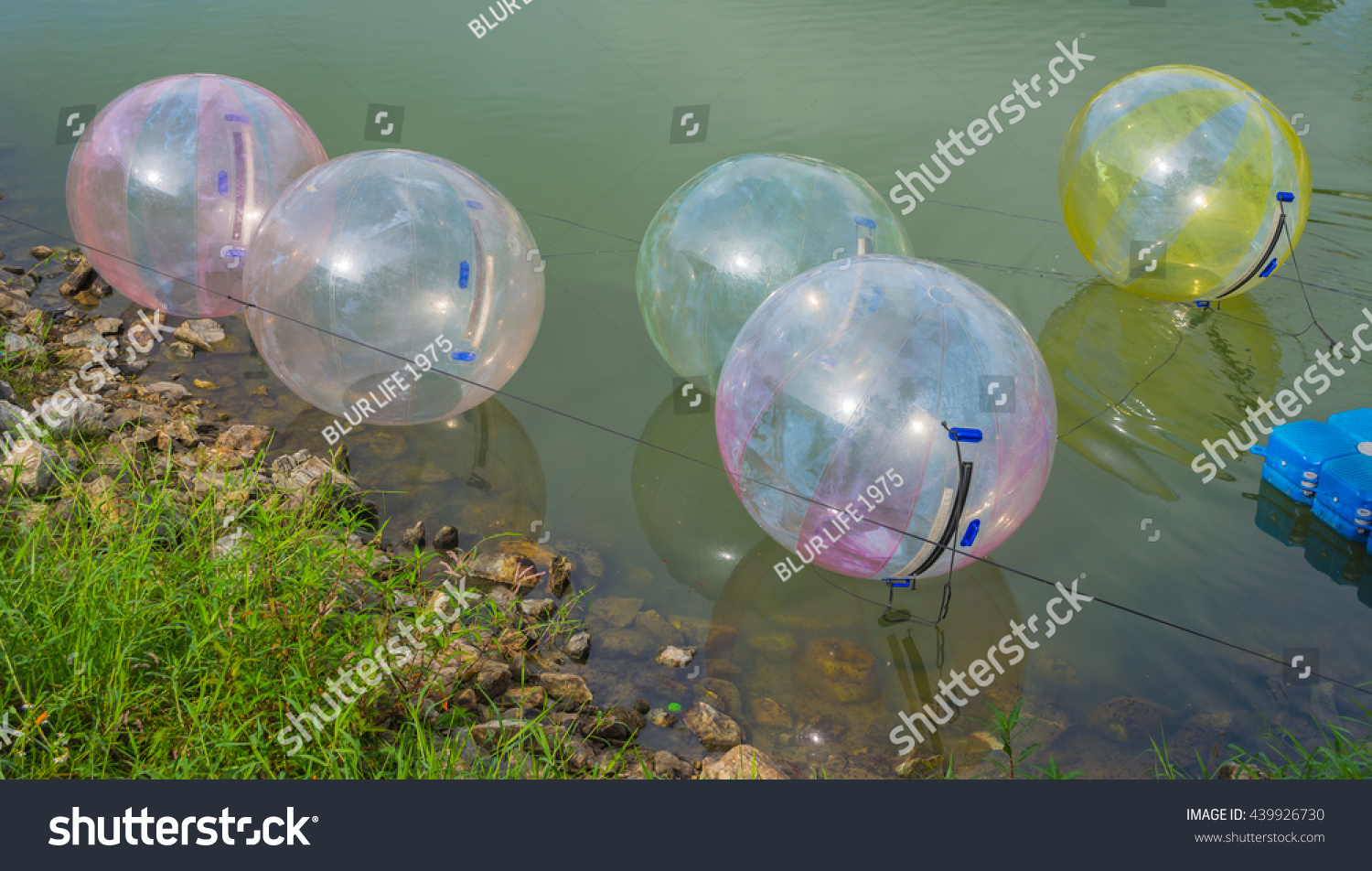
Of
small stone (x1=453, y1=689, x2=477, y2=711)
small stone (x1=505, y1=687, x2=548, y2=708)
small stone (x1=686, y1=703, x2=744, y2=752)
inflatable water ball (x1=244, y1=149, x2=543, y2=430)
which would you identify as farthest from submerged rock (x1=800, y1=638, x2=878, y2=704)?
inflatable water ball (x1=244, y1=149, x2=543, y2=430)

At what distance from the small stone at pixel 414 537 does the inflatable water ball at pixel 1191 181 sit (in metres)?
5.49

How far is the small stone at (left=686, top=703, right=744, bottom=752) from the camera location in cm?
477

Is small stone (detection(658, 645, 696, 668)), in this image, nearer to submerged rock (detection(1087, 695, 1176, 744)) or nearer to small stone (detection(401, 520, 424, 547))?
small stone (detection(401, 520, 424, 547))

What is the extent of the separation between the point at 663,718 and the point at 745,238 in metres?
2.84

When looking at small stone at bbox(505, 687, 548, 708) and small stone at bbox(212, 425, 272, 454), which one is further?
small stone at bbox(212, 425, 272, 454)

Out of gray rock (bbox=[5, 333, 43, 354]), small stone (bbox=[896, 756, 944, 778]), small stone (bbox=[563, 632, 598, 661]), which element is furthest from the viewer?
gray rock (bbox=[5, 333, 43, 354])

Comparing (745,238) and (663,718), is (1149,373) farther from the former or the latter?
(663,718)

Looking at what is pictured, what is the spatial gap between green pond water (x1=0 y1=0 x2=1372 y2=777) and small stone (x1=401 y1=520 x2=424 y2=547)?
0.26 m

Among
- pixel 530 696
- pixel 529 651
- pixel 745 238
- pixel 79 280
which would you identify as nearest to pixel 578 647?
pixel 529 651

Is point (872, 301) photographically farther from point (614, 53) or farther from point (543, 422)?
point (614, 53)

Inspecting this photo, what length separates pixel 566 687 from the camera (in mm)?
4965

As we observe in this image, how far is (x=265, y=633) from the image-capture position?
4496 millimetres

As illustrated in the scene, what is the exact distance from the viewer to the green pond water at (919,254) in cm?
529

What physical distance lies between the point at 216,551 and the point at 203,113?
3435 mm
